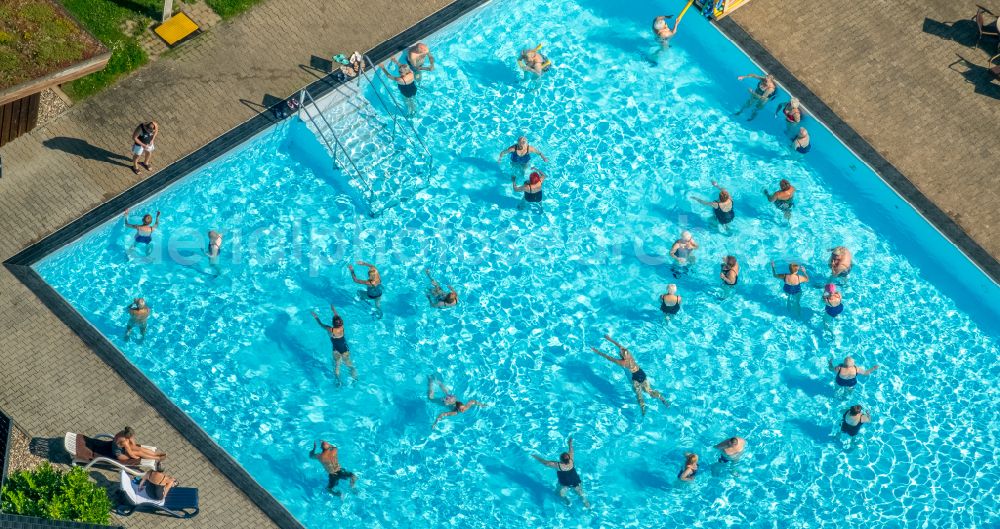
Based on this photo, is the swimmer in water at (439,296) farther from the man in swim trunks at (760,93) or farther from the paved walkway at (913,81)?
the paved walkway at (913,81)

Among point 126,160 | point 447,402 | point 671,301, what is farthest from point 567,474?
point 126,160

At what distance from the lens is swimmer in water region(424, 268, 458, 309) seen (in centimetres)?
3009

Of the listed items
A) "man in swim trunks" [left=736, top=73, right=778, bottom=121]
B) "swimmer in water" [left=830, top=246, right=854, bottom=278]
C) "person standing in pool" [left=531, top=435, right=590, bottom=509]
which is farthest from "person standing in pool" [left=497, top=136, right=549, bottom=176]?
"swimmer in water" [left=830, top=246, right=854, bottom=278]

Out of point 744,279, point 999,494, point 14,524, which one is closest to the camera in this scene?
point 14,524

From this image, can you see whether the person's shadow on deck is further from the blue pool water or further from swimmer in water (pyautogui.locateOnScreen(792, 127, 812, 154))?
swimmer in water (pyautogui.locateOnScreen(792, 127, 812, 154))

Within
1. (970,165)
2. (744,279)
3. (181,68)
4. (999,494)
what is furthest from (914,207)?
(181,68)

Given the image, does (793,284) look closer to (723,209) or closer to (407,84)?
(723,209)

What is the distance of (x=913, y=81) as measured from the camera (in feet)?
108

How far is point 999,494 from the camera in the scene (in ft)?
95.9

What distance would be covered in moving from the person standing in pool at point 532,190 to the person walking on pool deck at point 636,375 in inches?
133

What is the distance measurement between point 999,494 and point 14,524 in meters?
17.9

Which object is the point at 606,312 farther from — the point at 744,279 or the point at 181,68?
the point at 181,68

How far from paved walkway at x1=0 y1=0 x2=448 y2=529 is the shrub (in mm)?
1330

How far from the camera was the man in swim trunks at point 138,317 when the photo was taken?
96.2 ft
